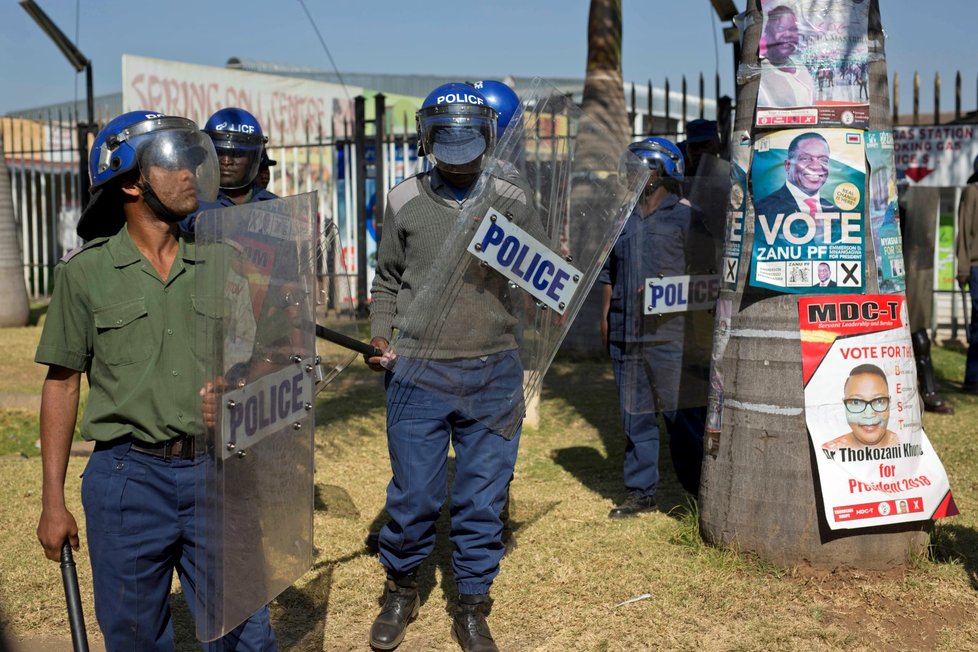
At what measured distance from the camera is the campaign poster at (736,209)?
177 inches

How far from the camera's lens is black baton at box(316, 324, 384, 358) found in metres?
4.02

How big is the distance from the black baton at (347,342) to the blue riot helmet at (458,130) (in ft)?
2.48

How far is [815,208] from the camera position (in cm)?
426

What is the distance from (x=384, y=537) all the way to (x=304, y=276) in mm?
1406

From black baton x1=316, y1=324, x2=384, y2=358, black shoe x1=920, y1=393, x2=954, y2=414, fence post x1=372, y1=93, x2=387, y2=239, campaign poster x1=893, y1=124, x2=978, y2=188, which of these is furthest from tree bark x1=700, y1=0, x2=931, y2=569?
fence post x1=372, y1=93, x2=387, y2=239

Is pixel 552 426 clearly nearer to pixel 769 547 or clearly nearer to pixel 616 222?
pixel 769 547

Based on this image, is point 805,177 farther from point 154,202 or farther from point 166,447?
point 166,447

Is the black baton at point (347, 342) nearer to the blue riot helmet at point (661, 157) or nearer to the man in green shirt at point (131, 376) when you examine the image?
the man in green shirt at point (131, 376)

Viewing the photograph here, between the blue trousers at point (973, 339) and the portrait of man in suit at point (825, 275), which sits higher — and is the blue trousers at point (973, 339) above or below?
below

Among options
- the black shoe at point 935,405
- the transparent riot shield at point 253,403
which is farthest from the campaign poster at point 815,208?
the black shoe at point 935,405

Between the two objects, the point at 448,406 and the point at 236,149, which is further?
the point at 236,149

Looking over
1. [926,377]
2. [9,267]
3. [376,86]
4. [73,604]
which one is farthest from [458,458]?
[376,86]

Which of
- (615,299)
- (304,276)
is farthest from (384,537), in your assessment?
(615,299)

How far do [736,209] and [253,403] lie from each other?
101 inches
